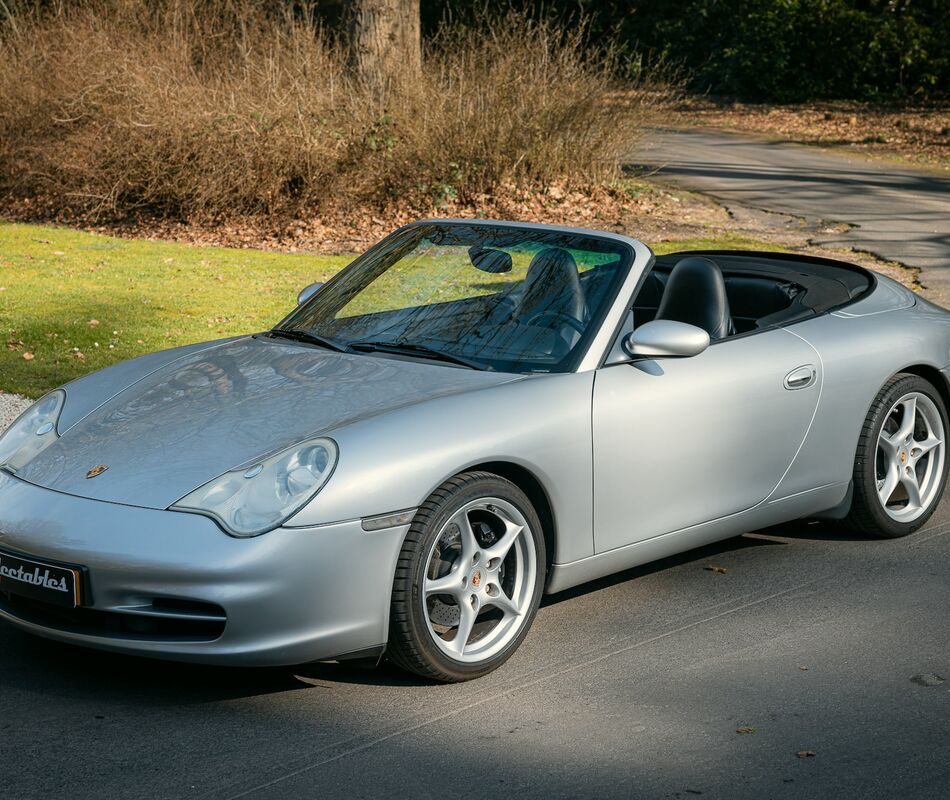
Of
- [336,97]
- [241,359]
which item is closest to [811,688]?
[241,359]

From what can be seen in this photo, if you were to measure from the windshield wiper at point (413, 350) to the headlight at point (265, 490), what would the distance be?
0.85 metres

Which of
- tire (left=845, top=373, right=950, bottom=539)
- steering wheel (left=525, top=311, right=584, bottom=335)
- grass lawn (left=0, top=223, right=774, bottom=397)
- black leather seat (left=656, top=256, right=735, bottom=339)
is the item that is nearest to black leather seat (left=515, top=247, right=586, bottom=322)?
steering wheel (left=525, top=311, right=584, bottom=335)

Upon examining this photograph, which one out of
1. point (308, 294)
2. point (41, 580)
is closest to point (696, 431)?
point (308, 294)

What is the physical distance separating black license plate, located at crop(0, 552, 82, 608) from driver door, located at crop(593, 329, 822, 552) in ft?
5.80

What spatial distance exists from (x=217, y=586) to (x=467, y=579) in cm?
86

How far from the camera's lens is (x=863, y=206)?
684 inches

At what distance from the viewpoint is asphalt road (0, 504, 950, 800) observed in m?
3.48

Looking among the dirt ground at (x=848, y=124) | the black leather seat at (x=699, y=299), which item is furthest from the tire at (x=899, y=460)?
the dirt ground at (x=848, y=124)

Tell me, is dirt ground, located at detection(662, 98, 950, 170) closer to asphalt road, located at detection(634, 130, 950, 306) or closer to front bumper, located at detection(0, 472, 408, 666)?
asphalt road, located at detection(634, 130, 950, 306)

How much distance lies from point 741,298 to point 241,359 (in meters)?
2.49

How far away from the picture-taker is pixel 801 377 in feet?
17.1

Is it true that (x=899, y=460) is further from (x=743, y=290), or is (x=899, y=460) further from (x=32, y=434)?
(x=32, y=434)

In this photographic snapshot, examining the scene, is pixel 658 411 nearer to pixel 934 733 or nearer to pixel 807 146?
pixel 934 733

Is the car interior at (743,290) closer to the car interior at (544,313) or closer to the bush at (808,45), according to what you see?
the car interior at (544,313)
